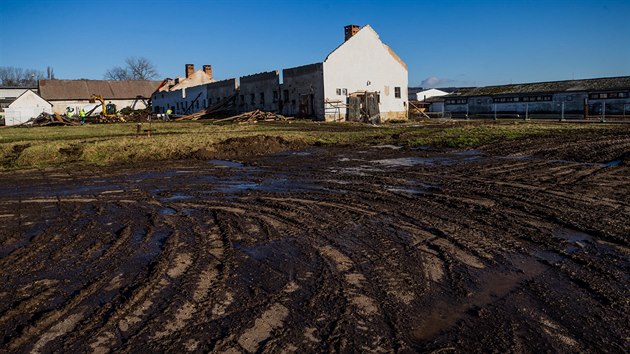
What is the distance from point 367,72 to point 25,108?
44.3m

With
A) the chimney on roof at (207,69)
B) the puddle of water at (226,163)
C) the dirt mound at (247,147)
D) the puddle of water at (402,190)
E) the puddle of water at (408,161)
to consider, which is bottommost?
the puddle of water at (402,190)

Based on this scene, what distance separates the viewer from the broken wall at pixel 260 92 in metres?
44.3

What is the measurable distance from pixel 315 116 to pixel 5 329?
3615 centimetres

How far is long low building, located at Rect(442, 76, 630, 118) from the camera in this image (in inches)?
1716

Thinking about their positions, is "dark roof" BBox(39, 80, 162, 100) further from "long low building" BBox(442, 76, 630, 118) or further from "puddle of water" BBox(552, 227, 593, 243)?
"puddle of water" BBox(552, 227, 593, 243)

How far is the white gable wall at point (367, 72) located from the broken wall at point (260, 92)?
6.57 meters

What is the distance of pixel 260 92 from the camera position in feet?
152

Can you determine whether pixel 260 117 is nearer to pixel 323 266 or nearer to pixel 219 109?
pixel 219 109

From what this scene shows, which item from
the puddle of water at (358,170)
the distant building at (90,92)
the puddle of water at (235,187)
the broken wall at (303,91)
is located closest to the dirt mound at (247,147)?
the puddle of water at (358,170)

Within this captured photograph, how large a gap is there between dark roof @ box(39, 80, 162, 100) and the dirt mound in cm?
6464

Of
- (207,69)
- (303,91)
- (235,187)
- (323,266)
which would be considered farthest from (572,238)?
(207,69)

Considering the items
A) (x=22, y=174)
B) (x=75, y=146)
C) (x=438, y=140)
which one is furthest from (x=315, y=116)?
(x=22, y=174)

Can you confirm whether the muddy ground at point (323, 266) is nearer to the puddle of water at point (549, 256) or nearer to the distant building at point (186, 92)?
the puddle of water at point (549, 256)

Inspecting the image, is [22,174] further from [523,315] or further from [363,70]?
[363,70]
